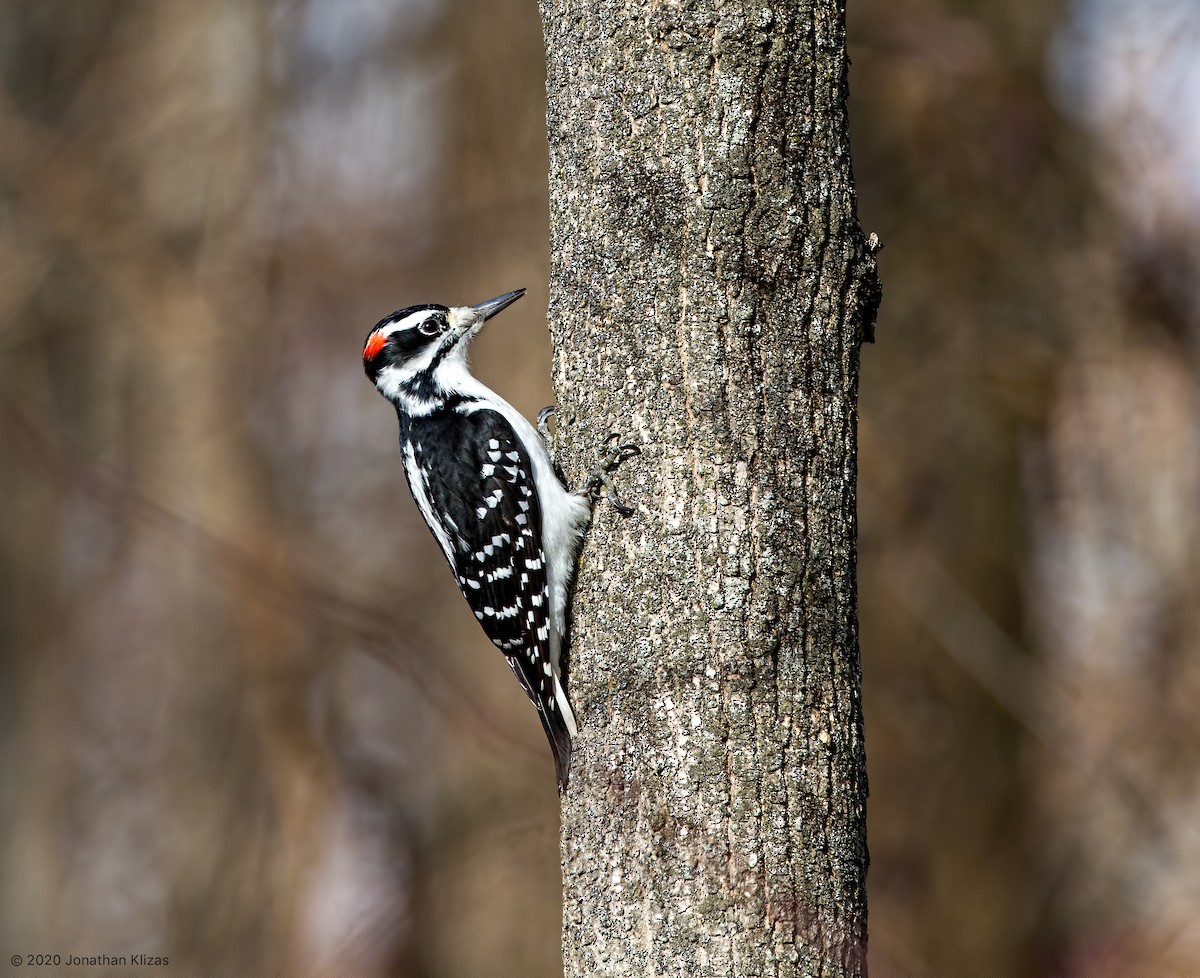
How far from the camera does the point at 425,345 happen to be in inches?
189

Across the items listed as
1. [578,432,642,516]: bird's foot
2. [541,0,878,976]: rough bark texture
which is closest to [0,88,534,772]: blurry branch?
[578,432,642,516]: bird's foot

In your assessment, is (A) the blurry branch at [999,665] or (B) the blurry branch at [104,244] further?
(B) the blurry branch at [104,244]

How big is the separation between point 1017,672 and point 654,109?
5.48 meters

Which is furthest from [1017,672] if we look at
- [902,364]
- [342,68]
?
[342,68]

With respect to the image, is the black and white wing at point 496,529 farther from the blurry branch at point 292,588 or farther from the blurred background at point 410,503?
the blurred background at point 410,503

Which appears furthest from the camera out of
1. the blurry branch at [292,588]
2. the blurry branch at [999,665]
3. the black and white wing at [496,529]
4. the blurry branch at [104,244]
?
the blurry branch at [104,244]

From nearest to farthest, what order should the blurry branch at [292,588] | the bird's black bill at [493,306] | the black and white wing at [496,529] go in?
the black and white wing at [496,529], the bird's black bill at [493,306], the blurry branch at [292,588]

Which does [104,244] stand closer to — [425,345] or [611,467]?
[425,345]

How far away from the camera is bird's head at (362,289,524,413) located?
478 centimetres

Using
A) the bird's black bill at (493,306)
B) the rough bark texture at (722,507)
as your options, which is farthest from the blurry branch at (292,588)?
the rough bark texture at (722,507)

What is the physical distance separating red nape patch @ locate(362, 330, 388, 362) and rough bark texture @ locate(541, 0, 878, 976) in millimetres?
1746

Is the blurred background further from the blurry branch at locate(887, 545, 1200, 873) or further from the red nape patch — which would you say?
the red nape patch

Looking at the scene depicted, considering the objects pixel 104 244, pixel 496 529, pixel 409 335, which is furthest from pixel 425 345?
pixel 104 244

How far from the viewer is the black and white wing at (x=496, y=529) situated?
3.94m
